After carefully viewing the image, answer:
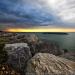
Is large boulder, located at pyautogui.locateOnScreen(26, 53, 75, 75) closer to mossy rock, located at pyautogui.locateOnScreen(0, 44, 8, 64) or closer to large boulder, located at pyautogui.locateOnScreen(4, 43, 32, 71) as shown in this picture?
large boulder, located at pyautogui.locateOnScreen(4, 43, 32, 71)

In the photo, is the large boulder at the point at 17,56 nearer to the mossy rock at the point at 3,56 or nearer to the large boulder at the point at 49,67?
the mossy rock at the point at 3,56

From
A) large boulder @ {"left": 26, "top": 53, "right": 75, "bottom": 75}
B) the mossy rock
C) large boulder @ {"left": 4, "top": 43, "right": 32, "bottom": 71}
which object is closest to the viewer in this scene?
large boulder @ {"left": 26, "top": 53, "right": 75, "bottom": 75}

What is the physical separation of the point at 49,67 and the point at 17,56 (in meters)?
2.87

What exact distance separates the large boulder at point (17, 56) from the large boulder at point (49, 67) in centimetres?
146

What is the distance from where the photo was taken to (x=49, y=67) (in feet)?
18.2

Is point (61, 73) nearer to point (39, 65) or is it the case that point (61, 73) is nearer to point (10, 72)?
point (39, 65)

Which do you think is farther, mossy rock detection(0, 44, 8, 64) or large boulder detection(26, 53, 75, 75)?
mossy rock detection(0, 44, 8, 64)

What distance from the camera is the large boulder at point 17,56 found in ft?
23.8

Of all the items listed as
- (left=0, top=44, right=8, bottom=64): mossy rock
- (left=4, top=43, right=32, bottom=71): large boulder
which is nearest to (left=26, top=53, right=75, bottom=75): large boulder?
(left=4, top=43, right=32, bottom=71): large boulder

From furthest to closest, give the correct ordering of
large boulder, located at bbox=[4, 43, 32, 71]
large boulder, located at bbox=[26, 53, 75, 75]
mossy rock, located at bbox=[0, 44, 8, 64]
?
mossy rock, located at bbox=[0, 44, 8, 64], large boulder, located at bbox=[4, 43, 32, 71], large boulder, located at bbox=[26, 53, 75, 75]

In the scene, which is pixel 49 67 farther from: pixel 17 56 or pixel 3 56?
pixel 3 56

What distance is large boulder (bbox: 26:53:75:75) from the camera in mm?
5312

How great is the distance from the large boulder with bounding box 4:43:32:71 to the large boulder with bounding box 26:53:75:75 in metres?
1.46

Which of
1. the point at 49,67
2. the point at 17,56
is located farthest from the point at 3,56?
the point at 49,67
